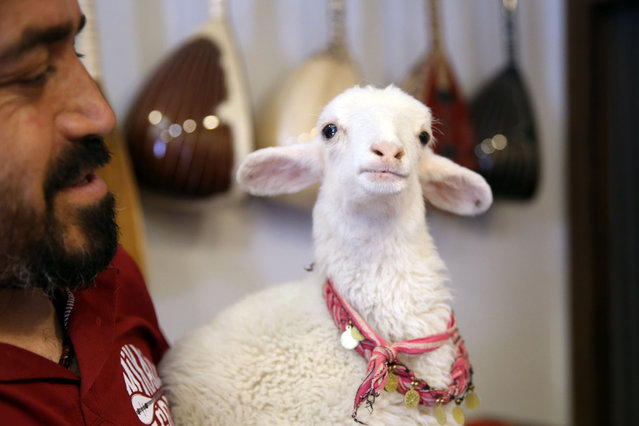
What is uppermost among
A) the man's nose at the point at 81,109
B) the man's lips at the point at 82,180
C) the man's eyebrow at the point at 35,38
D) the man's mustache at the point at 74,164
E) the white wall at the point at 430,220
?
the man's eyebrow at the point at 35,38

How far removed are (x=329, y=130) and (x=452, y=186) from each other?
0.15 metres

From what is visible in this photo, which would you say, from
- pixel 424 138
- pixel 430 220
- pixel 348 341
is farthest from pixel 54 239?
pixel 430 220

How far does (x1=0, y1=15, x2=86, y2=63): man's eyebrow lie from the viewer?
43 centimetres

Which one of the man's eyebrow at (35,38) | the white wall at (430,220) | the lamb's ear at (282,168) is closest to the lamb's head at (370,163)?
the lamb's ear at (282,168)

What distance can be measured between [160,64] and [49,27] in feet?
2.59

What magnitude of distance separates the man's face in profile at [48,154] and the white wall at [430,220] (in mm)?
585

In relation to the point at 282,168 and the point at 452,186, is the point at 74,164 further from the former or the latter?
the point at 452,186

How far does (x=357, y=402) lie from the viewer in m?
0.53

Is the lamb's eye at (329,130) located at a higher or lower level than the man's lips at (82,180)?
lower

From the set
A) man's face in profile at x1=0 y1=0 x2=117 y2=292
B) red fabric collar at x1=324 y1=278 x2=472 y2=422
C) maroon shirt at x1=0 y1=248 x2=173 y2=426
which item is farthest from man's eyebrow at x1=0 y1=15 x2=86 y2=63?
red fabric collar at x1=324 y1=278 x2=472 y2=422

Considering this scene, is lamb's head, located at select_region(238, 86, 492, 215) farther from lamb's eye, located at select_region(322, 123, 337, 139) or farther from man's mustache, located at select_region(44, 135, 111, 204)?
man's mustache, located at select_region(44, 135, 111, 204)

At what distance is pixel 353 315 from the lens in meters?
0.58

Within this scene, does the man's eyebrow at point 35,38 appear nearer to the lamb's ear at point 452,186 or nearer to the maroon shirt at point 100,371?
the maroon shirt at point 100,371

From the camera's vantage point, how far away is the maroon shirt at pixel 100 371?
17.6 inches
